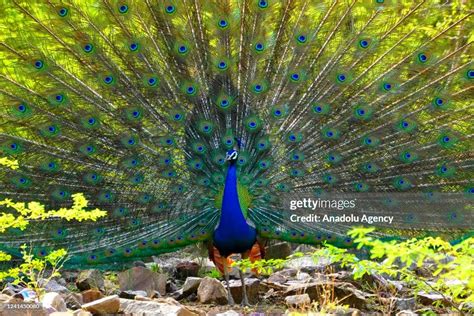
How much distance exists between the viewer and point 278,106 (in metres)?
6.11

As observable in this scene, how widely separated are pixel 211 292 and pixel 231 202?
75cm

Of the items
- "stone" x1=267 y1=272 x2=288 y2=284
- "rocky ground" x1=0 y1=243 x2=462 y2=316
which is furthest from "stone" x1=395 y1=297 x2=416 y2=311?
"stone" x1=267 y1=272 x2=288 y2=284

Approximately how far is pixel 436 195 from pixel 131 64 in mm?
2813

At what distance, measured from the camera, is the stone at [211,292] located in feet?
19.0

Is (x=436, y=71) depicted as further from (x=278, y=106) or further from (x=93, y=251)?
(x=93, y=251)

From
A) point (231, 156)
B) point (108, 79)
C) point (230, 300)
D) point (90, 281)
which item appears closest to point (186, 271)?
point (90, 281)

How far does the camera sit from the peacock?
582 centimetres

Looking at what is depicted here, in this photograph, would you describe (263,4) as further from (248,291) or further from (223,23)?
(248,291)

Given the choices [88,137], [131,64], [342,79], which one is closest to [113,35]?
[131,64]

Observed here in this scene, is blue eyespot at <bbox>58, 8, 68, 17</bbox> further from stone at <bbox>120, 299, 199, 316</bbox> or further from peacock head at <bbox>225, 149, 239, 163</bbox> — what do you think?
stone at <bbox>120, 299, 199, 316</bbox>

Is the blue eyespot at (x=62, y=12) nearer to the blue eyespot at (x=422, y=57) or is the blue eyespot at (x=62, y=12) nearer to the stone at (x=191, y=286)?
the stone at (x=191, y=286)

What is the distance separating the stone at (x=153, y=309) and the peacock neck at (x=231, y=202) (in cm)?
141

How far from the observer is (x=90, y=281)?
20.8ft

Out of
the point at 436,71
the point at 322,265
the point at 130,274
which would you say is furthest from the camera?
the point at 322,265
